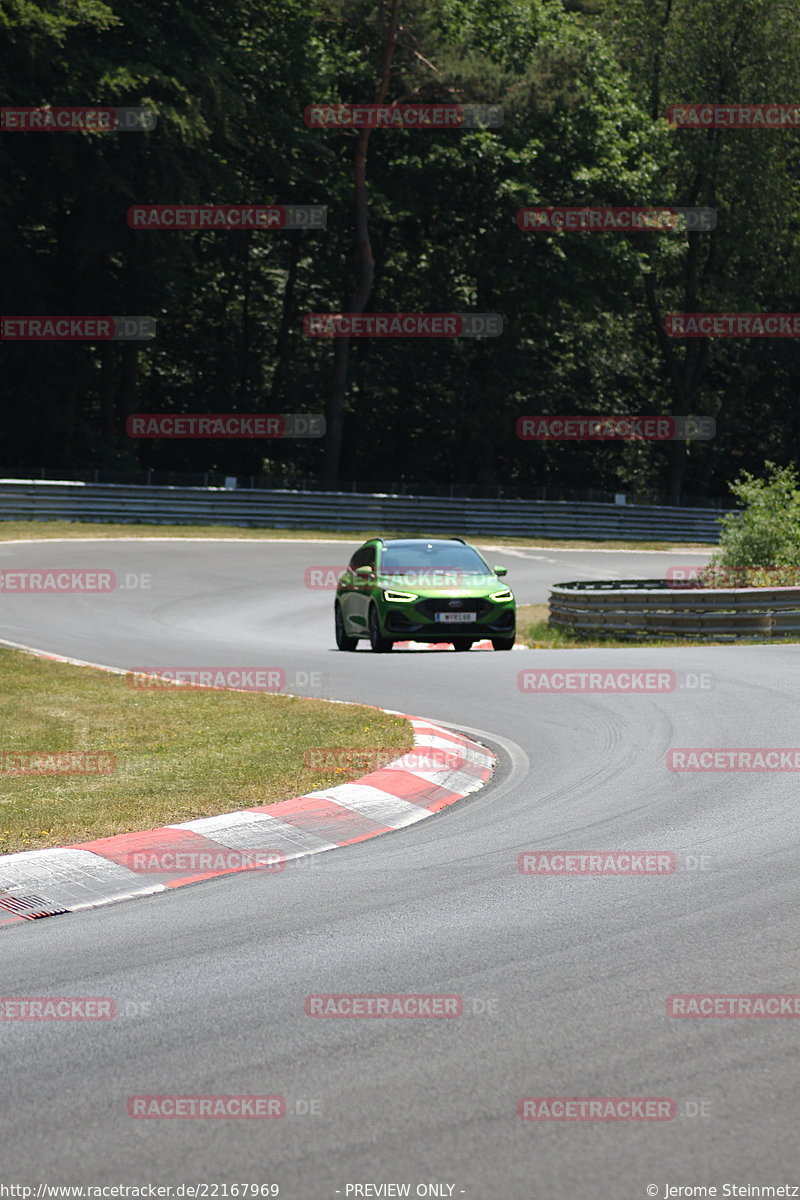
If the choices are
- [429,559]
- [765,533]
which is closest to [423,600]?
[429,559]

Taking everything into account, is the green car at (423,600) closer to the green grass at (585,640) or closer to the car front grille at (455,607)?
the car front grille at (455,607)

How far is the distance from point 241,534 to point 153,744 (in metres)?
32.0

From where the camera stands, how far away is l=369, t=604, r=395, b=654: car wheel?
20.8 metres

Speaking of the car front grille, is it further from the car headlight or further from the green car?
the car headlight

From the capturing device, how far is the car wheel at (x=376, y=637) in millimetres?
20812

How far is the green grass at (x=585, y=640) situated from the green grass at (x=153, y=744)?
864 centimetres

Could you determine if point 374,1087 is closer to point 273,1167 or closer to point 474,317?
point 273,1167

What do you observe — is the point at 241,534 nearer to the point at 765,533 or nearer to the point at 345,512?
the point at 345,512

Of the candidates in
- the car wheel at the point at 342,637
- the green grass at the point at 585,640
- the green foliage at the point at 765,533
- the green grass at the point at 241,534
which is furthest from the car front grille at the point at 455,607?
the green grass at the point at 241,534

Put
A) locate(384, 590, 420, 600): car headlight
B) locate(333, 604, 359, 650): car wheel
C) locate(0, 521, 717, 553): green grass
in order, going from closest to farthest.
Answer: locate(384, 590, 420, 600): car headlight
locate(333, 604, 359, 650): car wheel
locate(0, 521, 717, 553): green grass

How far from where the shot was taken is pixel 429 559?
21703 millimetres

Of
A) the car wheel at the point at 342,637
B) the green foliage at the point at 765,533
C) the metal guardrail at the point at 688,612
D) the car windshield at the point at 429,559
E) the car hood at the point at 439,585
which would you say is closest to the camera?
the car hood at the point at 439,585

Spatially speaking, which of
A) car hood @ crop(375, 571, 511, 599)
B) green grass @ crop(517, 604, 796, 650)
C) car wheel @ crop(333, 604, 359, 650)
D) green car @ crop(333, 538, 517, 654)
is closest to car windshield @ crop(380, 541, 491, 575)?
green car @ crop(333, 538, 517, 654)

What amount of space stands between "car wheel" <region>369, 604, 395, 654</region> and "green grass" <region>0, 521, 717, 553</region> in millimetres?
18040
